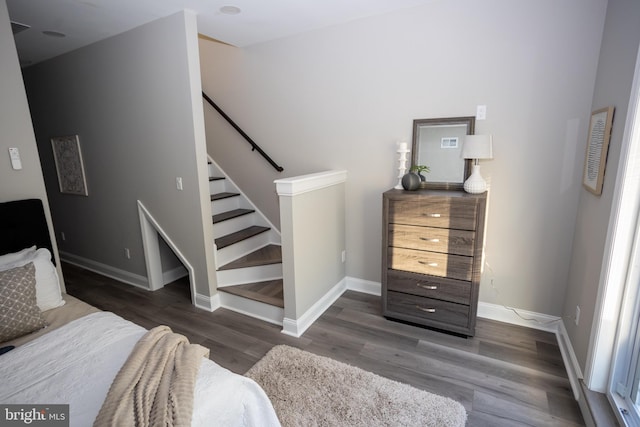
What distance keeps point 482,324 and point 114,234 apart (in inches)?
151

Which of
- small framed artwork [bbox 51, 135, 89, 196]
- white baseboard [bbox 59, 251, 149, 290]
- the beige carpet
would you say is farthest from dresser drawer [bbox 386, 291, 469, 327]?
small framed artwork [bbox 51, 135, 89, 196]

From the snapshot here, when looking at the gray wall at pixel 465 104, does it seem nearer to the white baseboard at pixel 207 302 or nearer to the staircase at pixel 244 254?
the staircase at pixel 244 254

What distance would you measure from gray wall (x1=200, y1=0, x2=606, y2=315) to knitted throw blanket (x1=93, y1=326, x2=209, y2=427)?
212 cm

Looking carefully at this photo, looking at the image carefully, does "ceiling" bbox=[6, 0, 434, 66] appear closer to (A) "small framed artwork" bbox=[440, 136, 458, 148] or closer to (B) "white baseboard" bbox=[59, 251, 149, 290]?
(A) "small framed artwork" bbox=[440, 136, 458, 148]

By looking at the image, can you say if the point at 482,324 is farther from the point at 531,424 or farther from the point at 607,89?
the point at 607,89

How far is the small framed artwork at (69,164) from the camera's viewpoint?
3.51 meters

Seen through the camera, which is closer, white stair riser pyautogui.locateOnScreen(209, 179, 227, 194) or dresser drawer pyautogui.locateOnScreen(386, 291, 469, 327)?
dresser drawer pyautogui.locateOnScreen(386, 291, 469, 327)

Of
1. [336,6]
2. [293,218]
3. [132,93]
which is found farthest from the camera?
[132,93]

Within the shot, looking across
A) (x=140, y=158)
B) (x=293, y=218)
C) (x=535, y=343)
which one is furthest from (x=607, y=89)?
(x=140, y=158)

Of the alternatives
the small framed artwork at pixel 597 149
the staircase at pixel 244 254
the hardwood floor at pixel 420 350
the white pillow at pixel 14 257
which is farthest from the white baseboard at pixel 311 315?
the small framed artwork at pixel 597 149

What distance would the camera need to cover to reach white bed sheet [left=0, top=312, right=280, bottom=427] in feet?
3.68

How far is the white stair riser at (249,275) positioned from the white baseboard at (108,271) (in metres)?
1.03

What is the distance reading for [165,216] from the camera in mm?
3051

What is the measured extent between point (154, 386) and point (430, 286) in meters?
1.98
